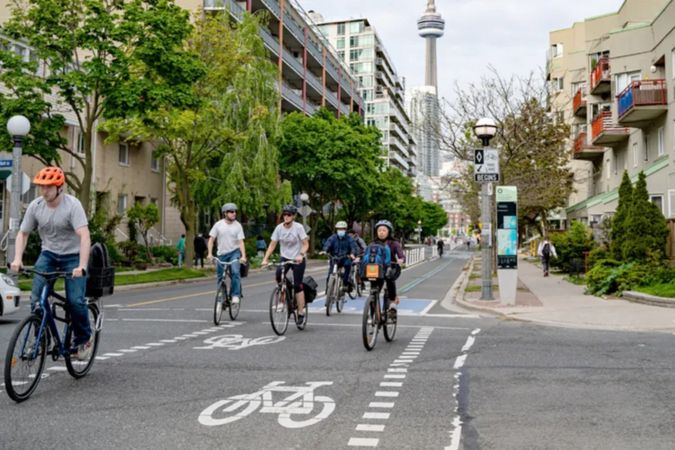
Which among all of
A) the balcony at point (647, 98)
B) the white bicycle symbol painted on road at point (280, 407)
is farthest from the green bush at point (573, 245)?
the white bicycle symbol painted on road at point (280, 407)

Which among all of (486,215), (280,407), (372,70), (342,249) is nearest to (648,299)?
(486,215)

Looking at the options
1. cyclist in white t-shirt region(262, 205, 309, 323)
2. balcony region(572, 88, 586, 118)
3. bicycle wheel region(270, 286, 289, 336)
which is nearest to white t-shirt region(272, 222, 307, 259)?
cyclist in white t-shirt region(262, 205, 309, 323)

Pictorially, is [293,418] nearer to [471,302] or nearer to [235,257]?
[235,257]

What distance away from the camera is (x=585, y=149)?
4228cm

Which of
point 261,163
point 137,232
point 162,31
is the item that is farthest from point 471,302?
point 137,232

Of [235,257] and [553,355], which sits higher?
[235,257]

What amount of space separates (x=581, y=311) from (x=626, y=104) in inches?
713

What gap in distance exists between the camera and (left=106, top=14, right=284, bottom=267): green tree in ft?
94.8

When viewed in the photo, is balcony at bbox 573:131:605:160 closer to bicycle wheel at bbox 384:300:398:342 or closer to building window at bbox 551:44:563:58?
building window at bbox 551:44:563:58

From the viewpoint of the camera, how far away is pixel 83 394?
630 cm

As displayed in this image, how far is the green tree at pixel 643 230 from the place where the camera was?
64.5 ft

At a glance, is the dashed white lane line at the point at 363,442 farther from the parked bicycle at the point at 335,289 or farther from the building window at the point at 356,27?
the building window at the point at 356,27

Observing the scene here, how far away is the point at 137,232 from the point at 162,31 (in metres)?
15.3

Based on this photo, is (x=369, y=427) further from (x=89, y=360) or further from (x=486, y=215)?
(x=486, y=215)
